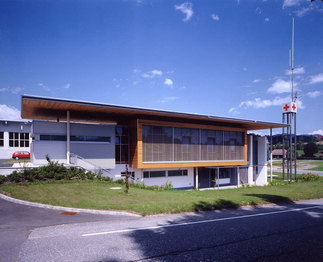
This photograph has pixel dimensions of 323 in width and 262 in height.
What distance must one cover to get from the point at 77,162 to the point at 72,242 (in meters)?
14.5

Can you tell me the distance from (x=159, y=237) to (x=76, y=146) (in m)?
17.1

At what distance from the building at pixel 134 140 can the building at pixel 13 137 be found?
1447 cm

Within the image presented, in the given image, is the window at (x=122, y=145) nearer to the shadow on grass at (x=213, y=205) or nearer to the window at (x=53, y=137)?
the window at (x=53, y=137)

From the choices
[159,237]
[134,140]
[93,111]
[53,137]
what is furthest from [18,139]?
[159,237]

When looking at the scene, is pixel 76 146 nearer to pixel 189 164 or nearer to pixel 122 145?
pixel 122 145

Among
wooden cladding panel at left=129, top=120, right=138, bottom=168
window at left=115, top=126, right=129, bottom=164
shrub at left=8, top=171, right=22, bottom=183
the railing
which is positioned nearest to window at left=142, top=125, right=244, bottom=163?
wooden cladding panel at left=129, top=120, right=138, bottom=168

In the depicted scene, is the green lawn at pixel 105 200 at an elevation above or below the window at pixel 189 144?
below

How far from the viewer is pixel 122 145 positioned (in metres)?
25.1

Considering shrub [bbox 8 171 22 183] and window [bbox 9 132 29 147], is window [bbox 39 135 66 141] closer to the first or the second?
shrub [bbox 8 171 22 183]

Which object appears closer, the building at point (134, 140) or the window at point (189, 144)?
the building at point (134, 140)

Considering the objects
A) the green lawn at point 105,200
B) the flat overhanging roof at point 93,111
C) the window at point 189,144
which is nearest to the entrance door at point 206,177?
the window at point 189,144

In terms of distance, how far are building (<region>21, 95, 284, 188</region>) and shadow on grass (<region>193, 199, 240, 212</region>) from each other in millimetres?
10948

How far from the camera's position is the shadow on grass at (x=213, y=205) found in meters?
11.9

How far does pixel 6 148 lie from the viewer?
120ft
